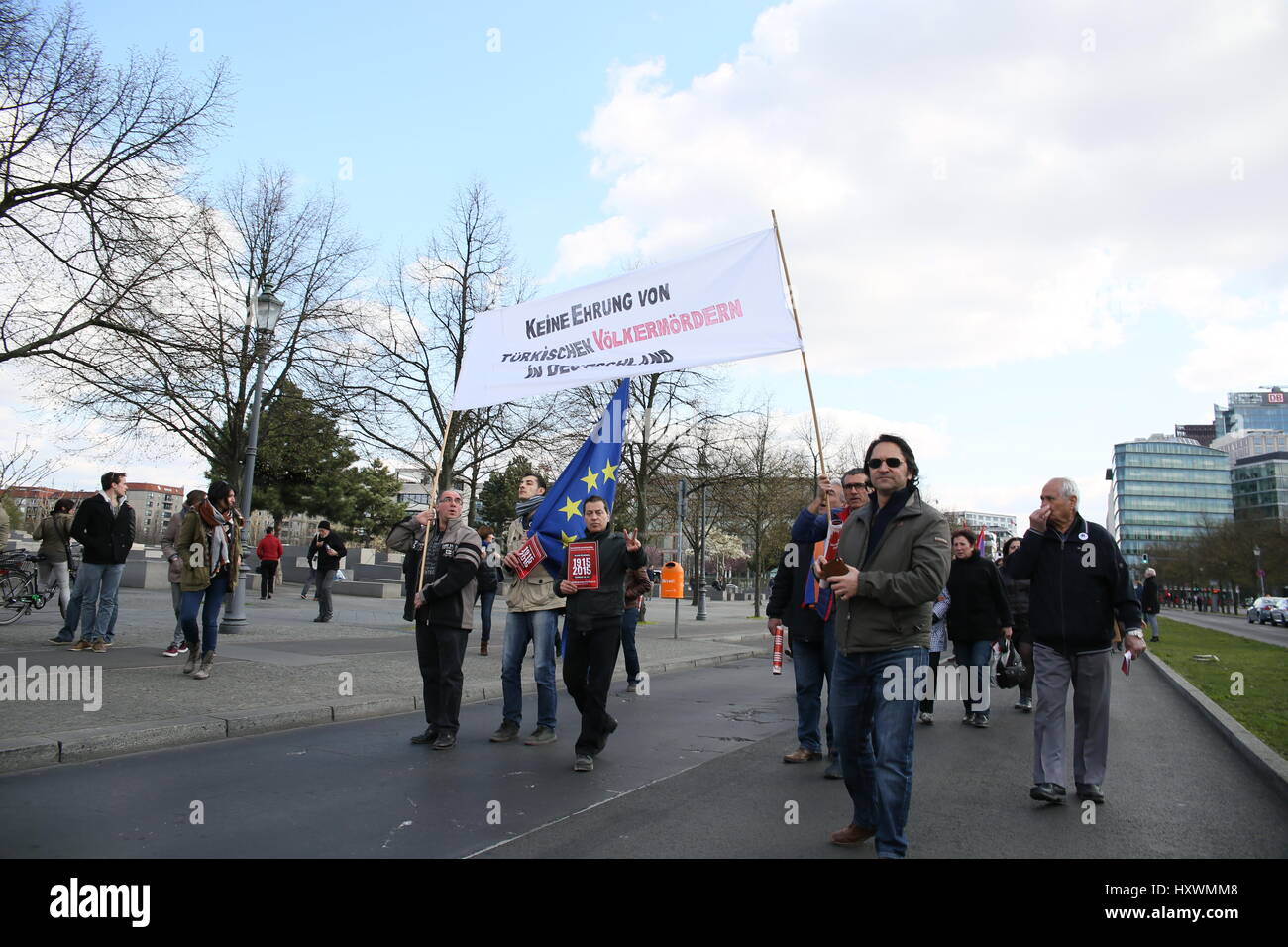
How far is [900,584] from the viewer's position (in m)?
4.09

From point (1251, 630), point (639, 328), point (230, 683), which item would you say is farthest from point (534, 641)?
point (1251, 630)

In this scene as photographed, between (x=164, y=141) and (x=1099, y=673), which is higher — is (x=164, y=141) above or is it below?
above

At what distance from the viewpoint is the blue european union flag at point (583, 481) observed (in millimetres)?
7359

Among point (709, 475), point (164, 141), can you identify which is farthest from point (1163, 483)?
point (164, 141)

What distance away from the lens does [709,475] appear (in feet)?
95.0

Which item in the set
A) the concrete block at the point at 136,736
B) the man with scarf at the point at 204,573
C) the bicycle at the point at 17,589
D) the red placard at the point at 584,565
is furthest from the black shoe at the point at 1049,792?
the bicycle at the point at 17,589

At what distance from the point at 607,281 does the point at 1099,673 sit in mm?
4923

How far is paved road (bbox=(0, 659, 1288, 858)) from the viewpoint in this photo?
4.36 m

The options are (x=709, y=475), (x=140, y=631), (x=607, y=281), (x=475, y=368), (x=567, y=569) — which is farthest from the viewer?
(x=709, y=475)

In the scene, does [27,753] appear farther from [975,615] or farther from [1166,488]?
[1166,488]

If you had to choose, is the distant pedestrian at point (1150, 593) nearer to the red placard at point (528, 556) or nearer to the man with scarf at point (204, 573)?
the red placard at point (528, 556)

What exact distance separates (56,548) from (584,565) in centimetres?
993

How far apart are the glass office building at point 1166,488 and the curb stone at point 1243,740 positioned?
154897 millimetres
